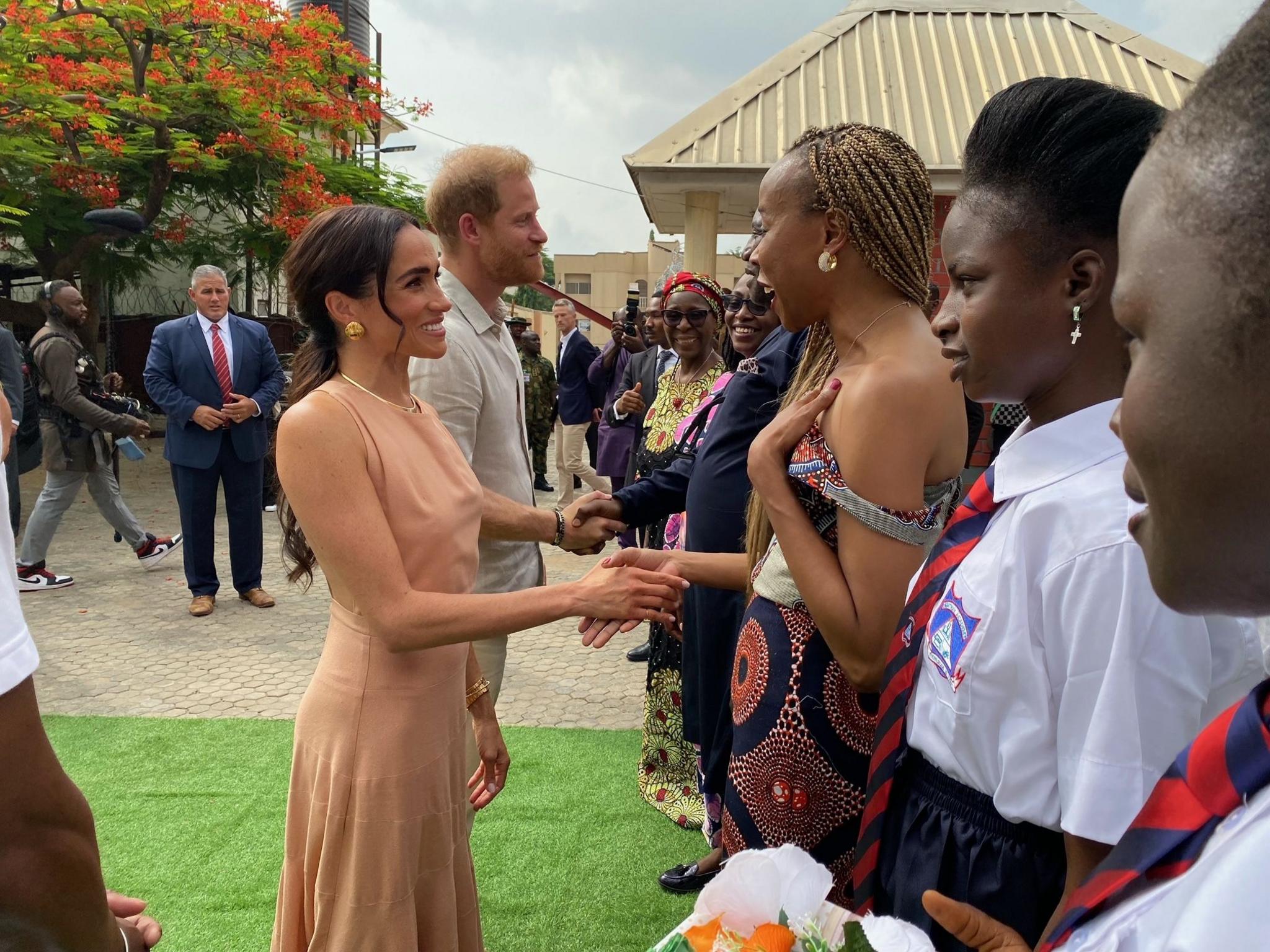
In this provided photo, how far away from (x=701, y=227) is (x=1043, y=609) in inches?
253

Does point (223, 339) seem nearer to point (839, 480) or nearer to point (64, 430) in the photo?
point (64, 430)

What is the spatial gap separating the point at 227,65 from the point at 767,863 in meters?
12.8

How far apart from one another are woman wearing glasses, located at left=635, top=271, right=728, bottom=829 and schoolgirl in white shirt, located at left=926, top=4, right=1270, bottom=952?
290 cm

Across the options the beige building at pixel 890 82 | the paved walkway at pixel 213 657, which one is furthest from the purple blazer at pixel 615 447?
the beige building at pixel 890 82

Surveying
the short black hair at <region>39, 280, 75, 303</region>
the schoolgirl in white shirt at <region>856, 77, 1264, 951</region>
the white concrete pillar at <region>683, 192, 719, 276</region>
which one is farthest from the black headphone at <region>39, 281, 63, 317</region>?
the schoolgirl in white shirt at <region>856, 77, 1264, 951</region>

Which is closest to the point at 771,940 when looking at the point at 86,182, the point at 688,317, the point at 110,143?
the point at 688,317

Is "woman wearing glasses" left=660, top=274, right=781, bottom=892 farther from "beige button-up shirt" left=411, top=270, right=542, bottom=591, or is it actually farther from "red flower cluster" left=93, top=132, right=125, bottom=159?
"red flower cluster" left=93, top=132, right=125, bottom=159

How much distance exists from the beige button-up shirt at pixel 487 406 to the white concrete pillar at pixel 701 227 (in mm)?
4489

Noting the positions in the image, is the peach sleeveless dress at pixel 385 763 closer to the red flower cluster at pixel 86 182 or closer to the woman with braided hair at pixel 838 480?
the woman with braided hair at pixel 838 480

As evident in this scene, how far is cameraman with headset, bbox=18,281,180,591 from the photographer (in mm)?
6953

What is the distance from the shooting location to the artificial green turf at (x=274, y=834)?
306cm

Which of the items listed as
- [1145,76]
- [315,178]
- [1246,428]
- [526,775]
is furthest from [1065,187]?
[315,178]

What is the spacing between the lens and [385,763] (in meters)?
1.92

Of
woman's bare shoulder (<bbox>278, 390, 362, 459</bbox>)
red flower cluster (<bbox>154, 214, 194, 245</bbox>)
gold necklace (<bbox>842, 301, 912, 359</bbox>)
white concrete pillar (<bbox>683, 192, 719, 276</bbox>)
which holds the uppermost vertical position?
red flower cluster (<bbox>154, 214, 194, 245</bbox>)
